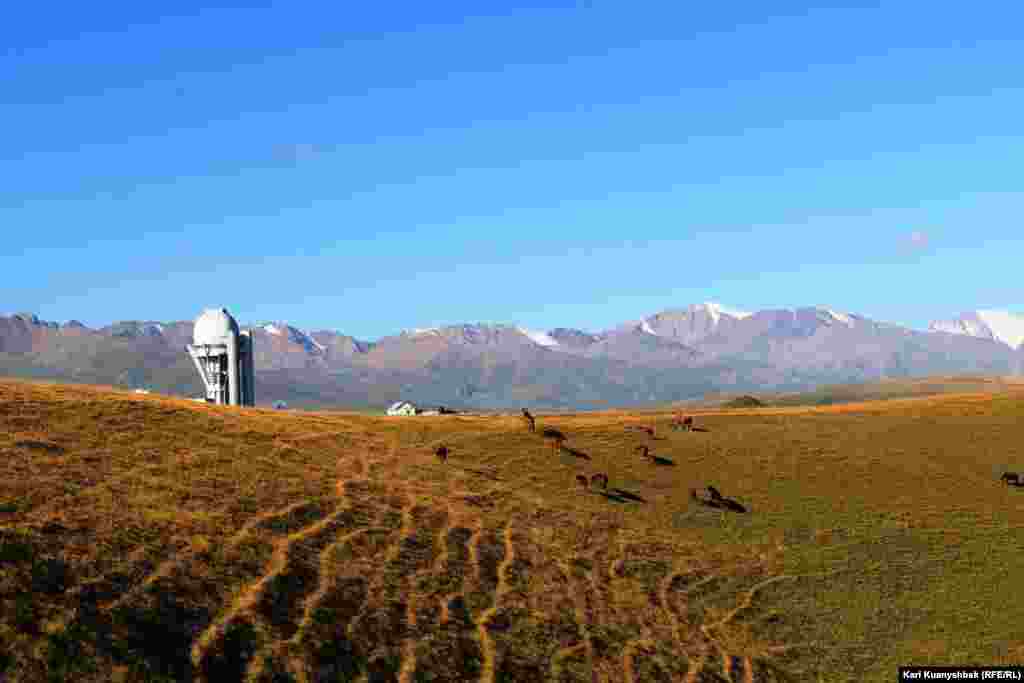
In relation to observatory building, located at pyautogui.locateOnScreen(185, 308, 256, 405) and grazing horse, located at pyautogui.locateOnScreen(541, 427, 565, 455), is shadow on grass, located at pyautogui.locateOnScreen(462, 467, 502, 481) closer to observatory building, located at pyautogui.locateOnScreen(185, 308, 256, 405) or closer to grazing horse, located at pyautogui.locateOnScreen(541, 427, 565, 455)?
grazing horse, located at pyautogui.locateOnScreen(541, 427, 565, 455)

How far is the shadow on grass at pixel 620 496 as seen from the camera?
8369 centimetres

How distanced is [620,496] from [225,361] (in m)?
94.6

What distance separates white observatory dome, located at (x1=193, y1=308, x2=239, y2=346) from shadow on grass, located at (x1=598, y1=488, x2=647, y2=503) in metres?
92.4

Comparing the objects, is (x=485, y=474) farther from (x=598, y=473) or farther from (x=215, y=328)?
(x=215, y=328)

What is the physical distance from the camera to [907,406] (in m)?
130

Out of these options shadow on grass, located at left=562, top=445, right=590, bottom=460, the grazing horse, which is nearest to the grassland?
shadow on grass, located at left=562, top=445, right=590, bottom=460

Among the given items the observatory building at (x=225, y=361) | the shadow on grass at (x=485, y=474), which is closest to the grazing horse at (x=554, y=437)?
the shadow on grass at (x=485, y=474)

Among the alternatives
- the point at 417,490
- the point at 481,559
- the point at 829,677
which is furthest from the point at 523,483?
the point at 829,677

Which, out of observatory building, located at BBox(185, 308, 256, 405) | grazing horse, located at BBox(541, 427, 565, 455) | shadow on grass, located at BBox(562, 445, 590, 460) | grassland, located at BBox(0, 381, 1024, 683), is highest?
observatory building, located at BBox(185, 308, 256, 405)

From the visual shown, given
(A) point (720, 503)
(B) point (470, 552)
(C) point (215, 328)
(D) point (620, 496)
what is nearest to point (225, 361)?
(C) point (215, 328)

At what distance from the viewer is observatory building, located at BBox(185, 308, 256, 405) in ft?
521

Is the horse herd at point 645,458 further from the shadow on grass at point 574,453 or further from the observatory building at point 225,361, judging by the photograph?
the observatory building at point 225,361

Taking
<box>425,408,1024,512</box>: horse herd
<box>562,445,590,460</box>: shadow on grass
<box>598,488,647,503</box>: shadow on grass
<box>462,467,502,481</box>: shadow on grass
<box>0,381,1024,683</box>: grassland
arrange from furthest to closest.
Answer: <box>562,445,590,460</box>: shadow on grass
<box>425,408,1024,512</box>: horse herd
<box>462,467,502,481</box>: shadow on grass
<box>598,488,647,503</box>: shadow on grass
<box>0,381,1024,683</box>: grassland

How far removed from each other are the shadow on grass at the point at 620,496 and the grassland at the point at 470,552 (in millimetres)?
256
